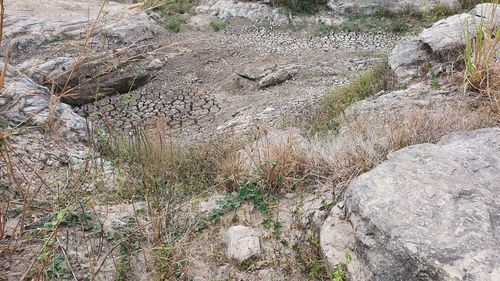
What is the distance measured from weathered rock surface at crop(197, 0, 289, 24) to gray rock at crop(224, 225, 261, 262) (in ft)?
19.2

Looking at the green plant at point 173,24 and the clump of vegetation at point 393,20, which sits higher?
the green plant at point 173,24

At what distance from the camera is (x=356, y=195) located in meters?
2.03

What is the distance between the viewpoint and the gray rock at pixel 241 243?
2.14 meters

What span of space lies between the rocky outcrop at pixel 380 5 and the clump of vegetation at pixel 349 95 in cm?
309

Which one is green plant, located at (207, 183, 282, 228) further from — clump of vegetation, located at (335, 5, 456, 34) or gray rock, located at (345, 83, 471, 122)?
clump of vegetation, located at (335, 5, 456, 34)

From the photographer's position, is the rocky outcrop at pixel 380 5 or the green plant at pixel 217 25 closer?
the green plant at pixel 217 25

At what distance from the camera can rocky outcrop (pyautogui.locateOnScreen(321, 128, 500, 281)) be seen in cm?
167

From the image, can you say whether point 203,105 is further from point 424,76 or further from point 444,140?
point 444,140

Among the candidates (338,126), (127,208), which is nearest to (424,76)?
(338,126)

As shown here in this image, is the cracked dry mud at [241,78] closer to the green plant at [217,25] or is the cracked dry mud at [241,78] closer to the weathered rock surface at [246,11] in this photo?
the green plant at [217,25]

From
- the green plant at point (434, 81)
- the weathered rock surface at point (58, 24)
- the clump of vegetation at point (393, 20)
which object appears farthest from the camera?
the clump of vegetation at point (393, 20)

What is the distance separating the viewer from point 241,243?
7.24 feet

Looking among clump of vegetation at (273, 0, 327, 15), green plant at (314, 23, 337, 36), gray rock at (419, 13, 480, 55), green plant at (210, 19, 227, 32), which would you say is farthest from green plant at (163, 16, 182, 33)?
gray rock at (419, 13, 480, 55)

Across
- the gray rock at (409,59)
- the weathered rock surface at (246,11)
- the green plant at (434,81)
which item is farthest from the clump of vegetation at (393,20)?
the green plant at (434,81)
